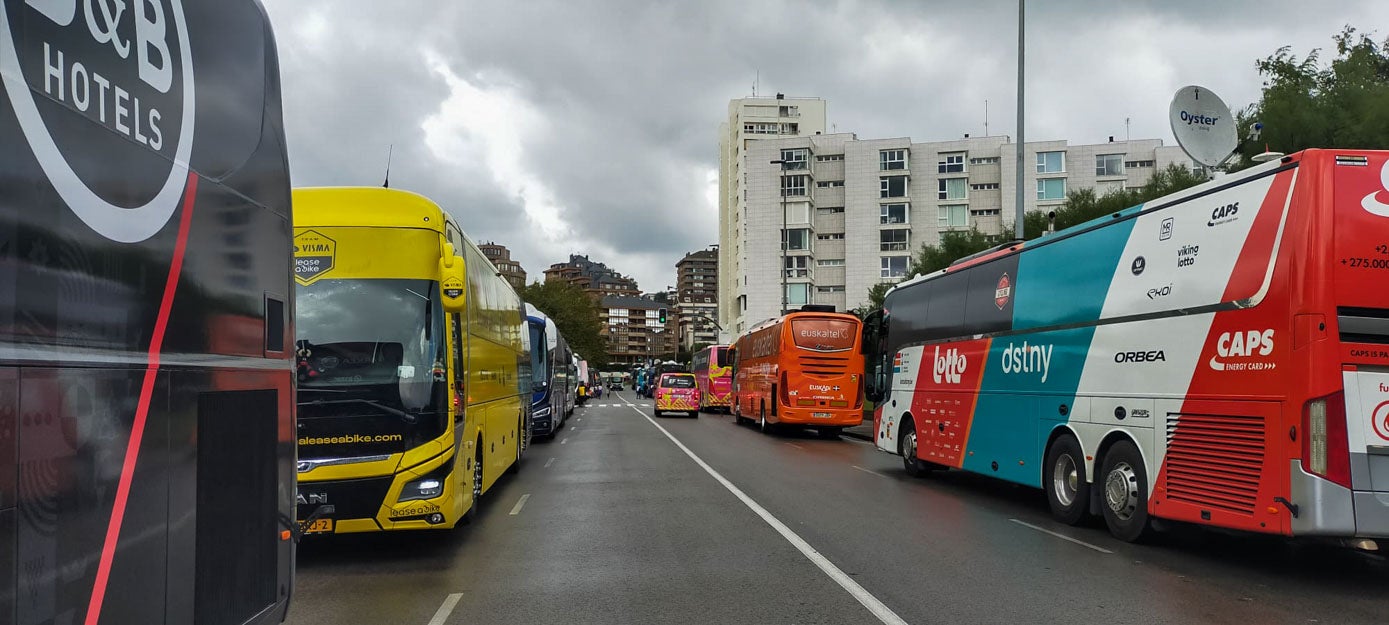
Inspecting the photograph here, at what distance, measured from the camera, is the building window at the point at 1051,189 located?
249 feet

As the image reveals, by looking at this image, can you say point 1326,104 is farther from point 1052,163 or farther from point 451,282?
point 1052,163

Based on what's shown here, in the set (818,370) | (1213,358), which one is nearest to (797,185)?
(818,370)

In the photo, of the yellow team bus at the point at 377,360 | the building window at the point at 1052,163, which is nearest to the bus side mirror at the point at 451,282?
the yellow team bus at the point at 377,360

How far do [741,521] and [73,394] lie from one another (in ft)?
27.5

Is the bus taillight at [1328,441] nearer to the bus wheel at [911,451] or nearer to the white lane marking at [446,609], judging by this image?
the white lane marking at [446,609]

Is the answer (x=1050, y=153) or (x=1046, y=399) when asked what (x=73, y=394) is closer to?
(x=1046, y=399)

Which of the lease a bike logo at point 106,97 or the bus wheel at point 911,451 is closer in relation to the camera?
the lease a bike logo at point 106,97

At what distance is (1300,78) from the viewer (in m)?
21.9

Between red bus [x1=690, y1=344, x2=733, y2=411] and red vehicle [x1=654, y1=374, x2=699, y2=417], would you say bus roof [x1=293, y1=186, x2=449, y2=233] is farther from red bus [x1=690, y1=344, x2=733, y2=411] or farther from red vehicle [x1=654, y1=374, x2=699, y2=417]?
red bus [x1=690, y1=344, x2=733, y2=411]

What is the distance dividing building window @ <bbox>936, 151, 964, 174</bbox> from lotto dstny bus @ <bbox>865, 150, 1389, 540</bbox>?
222 feet

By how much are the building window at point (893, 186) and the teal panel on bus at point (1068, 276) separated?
217 ft

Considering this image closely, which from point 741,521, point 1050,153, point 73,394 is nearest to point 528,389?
point 741,521

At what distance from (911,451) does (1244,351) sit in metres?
8.17

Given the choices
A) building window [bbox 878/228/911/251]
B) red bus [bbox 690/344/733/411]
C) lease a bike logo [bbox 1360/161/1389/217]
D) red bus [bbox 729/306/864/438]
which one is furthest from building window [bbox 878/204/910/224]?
lease a bike logo [bbox 1360/161/1389/217]
